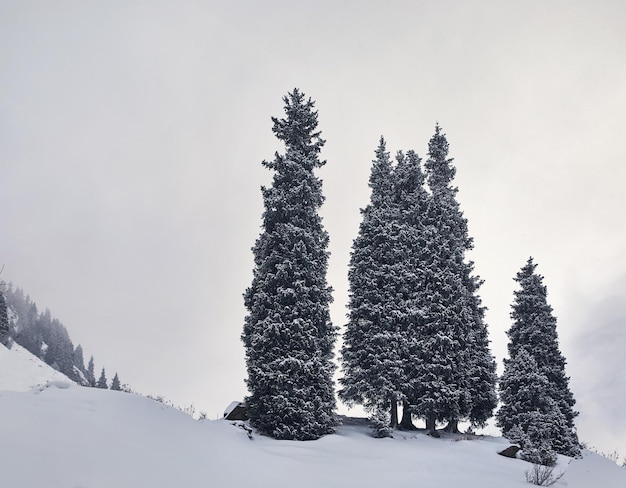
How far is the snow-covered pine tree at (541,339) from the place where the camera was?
77.6 feet

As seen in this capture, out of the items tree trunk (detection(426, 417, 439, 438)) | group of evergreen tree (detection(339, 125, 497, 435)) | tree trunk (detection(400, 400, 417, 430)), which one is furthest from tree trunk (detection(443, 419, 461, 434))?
tree trunk (detection(400, 400, 417, 430))

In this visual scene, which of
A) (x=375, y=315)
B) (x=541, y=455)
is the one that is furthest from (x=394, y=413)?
(x=541, y=455)

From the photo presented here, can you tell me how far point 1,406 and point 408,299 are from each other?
20581 mm

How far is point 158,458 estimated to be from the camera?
25.8 feet

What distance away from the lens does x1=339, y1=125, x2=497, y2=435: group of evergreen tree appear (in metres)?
23.0

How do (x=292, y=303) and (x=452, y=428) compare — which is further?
(x=452, y=428)

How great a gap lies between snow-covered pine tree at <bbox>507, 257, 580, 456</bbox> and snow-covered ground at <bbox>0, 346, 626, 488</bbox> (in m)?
10.1

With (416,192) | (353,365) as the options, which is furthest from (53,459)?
(416,192)

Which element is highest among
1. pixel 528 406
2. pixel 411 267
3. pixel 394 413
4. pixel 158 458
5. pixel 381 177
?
pixel 381 177

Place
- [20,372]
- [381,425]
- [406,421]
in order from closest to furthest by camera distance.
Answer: [381,425] < [406,421] < [20,372]

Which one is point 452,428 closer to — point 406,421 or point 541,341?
point 406,421

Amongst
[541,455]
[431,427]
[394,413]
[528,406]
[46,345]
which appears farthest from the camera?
[46,345]

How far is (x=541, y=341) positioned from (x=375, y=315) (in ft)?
30.1

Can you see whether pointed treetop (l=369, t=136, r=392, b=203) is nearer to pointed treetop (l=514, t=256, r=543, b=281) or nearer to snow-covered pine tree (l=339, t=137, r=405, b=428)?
snow-covered pine tree (l=339, t=137, r=405, b=428)
